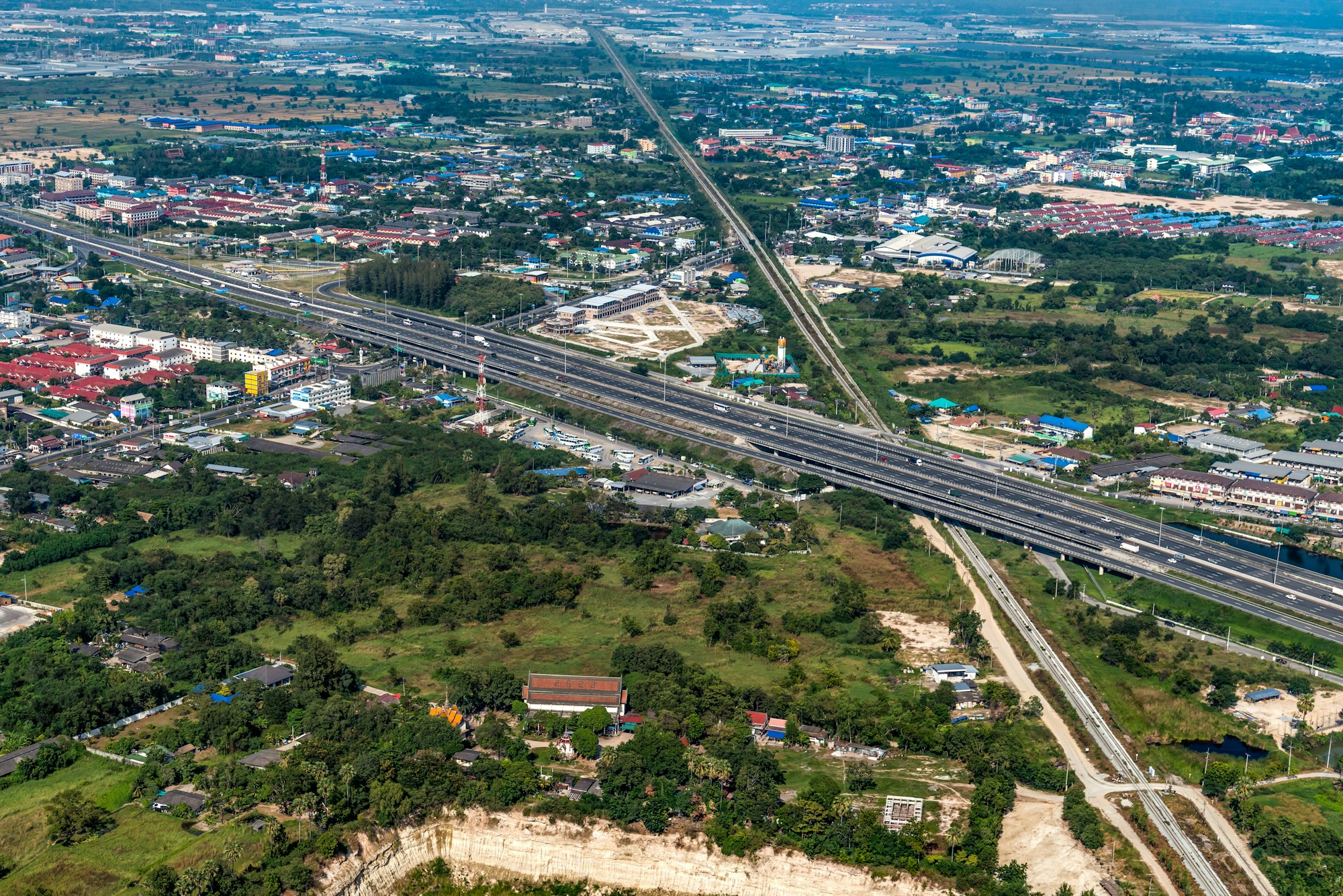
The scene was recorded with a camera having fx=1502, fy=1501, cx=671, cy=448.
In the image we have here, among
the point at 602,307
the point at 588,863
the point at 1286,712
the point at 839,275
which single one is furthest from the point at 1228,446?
the point at 588,863

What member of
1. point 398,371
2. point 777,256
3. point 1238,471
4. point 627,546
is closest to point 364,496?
point 627,546

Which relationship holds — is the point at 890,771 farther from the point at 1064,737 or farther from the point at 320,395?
the point at 320,395

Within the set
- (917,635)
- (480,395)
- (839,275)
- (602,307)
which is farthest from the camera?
(839,275)

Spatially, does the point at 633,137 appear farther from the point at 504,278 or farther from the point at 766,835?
the point at 766,835

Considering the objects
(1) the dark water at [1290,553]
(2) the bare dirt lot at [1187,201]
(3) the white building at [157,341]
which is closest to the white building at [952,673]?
(1) the dark water at [1290,553]

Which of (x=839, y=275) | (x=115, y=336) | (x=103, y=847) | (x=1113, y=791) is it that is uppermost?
(x=839, y=275)

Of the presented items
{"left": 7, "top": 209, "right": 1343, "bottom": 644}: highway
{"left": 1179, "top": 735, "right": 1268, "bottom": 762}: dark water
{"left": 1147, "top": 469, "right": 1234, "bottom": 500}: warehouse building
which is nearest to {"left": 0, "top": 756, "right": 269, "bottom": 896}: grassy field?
{"left": 1179, "top": 735, "right": 1268, "bottom": 762}: dark water
